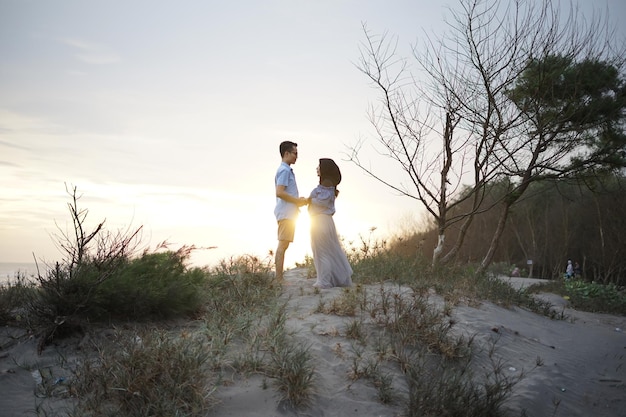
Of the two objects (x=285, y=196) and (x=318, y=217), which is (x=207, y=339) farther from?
(x=318, y=217)

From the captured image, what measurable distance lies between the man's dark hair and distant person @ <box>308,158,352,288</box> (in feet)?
1.85

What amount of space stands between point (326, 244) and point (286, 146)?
177 cm

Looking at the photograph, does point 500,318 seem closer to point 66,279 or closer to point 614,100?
point 66,279

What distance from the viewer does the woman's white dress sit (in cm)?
773

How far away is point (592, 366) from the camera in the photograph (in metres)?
5.98

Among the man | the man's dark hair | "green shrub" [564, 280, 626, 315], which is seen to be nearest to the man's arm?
the man

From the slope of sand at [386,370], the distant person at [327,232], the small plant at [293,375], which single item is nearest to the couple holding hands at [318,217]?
the distant person at [327,232]

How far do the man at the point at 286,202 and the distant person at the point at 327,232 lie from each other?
314 millimetres

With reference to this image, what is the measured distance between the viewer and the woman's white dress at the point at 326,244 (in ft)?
25.4

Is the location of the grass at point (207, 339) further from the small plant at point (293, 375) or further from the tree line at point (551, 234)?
the tree line at point (551, 234)

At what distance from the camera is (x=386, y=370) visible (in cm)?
452

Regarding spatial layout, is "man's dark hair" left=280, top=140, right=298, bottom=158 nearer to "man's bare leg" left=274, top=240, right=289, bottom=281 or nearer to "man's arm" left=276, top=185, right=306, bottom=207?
"man's arm" left=276, top=185, right=306, bottom=207

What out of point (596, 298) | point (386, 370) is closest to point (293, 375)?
point (386, 370)

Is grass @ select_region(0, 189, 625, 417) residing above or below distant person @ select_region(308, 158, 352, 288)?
below
